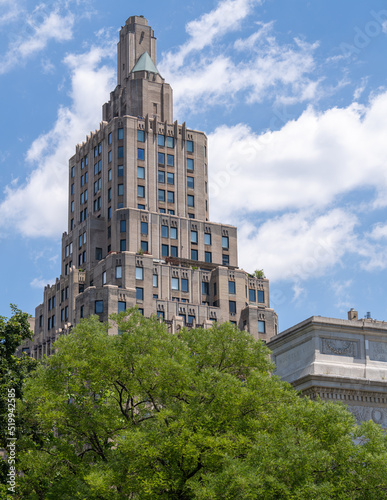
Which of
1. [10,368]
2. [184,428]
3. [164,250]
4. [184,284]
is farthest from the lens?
[164,250]

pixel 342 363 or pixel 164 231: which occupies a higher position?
pixel 164 231

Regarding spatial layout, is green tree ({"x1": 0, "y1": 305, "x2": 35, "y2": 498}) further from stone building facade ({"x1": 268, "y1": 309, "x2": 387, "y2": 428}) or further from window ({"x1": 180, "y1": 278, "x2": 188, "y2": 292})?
window ({"x1": 180, "y1": 278, "x2": 188, "y2": 292})

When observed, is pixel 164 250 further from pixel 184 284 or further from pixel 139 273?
pixel 139 273

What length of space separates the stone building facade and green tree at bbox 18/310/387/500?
12.5 feet

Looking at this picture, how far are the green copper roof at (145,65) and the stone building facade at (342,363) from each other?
89.7 metres

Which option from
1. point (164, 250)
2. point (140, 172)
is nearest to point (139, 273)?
point (164, 250)

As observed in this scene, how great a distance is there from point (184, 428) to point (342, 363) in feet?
39.6

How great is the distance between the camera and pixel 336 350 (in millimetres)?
46625

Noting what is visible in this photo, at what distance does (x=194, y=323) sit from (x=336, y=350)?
66.8m

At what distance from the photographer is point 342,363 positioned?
46.2m

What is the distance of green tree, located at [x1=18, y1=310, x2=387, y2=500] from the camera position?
35875 mm

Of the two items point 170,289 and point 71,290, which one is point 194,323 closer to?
point 170,289

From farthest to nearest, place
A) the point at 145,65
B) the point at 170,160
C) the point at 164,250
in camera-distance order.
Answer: the point at 145,65
the point at 170,160
the point at 164,250

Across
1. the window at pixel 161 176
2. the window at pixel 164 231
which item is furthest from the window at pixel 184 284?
the window at pixel 161 176
